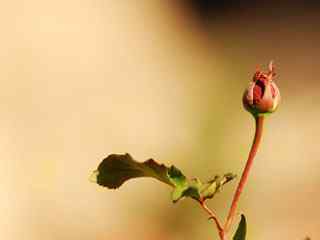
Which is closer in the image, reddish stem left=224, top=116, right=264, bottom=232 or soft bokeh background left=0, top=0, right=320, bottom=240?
reddish stem left=224, top=116, right=264, bottom=232

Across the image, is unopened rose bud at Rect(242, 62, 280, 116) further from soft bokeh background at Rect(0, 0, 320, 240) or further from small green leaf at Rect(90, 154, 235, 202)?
soft bokeh background at Rect(0, 0, 320, 240)

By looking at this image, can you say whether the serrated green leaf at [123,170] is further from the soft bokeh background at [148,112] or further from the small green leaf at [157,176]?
the soft bokeh background at [148,112]

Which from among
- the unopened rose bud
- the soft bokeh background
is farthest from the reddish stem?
the soft bokeh background

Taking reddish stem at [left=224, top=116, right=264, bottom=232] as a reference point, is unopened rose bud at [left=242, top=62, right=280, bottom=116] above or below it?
above

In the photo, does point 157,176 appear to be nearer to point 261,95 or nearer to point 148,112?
point 261,95

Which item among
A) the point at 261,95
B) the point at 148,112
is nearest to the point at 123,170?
the point at 261,95

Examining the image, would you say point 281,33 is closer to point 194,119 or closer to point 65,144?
point 194,119

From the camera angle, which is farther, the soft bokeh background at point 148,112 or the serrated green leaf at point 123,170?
the soft bokeh background at point 148,112

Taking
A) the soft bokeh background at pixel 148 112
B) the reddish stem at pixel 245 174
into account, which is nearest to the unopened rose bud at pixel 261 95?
the reddish stem at pixel 245 174

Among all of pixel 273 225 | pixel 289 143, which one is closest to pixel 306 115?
pixel 289 143
